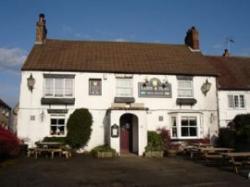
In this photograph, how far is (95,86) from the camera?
22609 mm

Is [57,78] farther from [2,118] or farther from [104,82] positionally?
[2,118]

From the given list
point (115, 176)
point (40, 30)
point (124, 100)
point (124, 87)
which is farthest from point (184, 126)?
point (40, 30)

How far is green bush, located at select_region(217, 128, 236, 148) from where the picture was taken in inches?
853

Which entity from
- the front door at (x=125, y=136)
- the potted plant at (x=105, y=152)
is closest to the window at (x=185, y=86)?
the front door at (x=125, y=136)

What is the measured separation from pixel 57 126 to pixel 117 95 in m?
5.16

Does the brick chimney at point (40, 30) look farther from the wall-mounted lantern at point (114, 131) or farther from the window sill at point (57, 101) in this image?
the wall-mounted lantern at point (114, 131)

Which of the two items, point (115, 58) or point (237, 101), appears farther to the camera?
point (237, 101)

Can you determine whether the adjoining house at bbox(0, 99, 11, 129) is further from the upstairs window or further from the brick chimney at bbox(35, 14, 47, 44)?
the upstairs window

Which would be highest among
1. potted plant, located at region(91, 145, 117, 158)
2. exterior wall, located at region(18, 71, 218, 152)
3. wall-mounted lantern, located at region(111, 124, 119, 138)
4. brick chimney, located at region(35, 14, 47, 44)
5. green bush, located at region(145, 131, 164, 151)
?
brick chimney, located at region(35, 14, 47, 44)

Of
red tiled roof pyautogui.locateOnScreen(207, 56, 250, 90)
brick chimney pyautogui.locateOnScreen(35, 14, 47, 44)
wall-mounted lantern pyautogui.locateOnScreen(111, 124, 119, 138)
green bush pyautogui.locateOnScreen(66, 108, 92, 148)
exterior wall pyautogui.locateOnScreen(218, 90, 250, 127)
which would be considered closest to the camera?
wall-mounted lantern pyautogui.locateOnScreen(111, 124, 119, 138)

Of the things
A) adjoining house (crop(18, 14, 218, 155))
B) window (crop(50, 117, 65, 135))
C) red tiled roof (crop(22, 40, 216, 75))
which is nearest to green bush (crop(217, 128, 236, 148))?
Answer: adjoining house (crop(18, 14, 218, 155))

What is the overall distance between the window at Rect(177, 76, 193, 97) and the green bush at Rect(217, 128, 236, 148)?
12.8 feet

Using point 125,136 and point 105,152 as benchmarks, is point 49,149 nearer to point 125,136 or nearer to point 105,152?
point 105,152

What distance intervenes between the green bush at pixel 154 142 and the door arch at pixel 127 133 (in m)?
1.81
